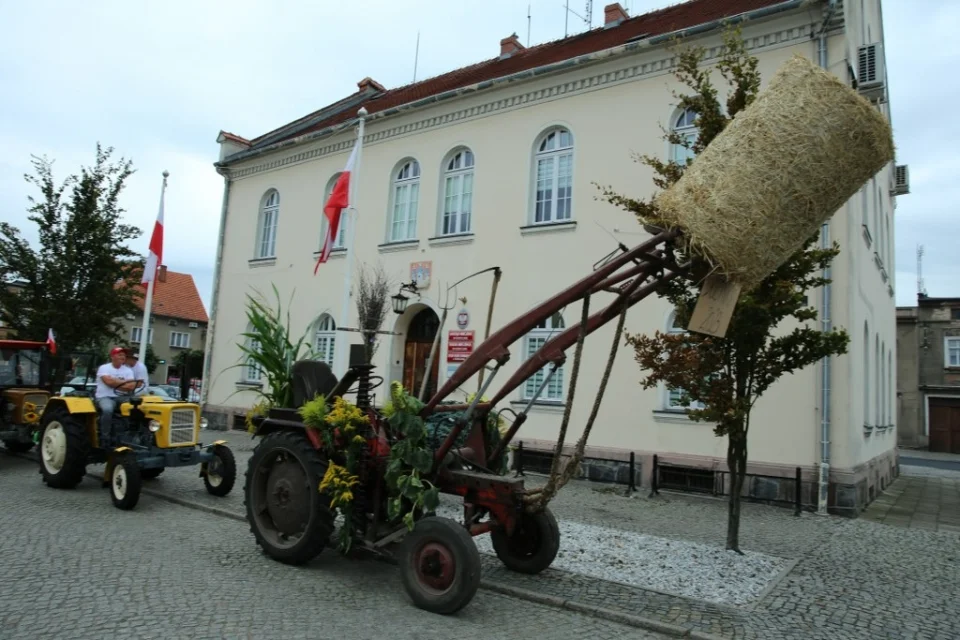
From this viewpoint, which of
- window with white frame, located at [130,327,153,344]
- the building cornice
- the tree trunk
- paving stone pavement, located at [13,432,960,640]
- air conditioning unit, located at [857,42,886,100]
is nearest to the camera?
paving stone pavement, located at [13,432,960,640]

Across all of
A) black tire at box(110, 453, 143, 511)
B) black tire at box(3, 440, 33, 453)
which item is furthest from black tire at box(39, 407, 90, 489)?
black tire at box(3, 440, 33, 453)

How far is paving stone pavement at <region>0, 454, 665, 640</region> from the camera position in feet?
13.8

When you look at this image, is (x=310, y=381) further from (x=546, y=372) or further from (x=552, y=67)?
(x=552, y=67)

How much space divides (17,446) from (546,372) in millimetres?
9198

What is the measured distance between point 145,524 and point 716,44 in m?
11.2

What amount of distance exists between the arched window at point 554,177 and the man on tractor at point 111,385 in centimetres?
782

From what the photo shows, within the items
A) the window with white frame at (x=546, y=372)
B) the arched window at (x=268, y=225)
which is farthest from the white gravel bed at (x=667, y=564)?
the arched window at (x=268, y=225)

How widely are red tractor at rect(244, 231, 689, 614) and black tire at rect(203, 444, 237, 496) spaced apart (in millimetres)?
2497

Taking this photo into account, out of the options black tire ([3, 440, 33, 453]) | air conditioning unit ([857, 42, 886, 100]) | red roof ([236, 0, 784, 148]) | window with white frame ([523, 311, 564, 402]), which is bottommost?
black tire ([3, 440, 33, 453])

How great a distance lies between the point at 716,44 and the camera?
38.1 ft

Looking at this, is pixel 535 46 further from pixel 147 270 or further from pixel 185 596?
pixel 185 596

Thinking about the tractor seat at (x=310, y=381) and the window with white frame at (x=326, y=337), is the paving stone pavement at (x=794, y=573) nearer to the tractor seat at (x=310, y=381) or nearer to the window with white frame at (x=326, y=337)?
the tractor seat at (x=310, y=381)

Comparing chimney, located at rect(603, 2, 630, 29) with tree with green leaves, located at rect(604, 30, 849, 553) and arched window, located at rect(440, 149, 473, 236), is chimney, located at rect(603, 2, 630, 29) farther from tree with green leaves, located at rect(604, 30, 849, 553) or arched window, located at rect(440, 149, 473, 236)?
tree with green leaves, located at rect(604, 30, 849, 553)

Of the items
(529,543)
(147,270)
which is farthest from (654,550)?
(147,270)
